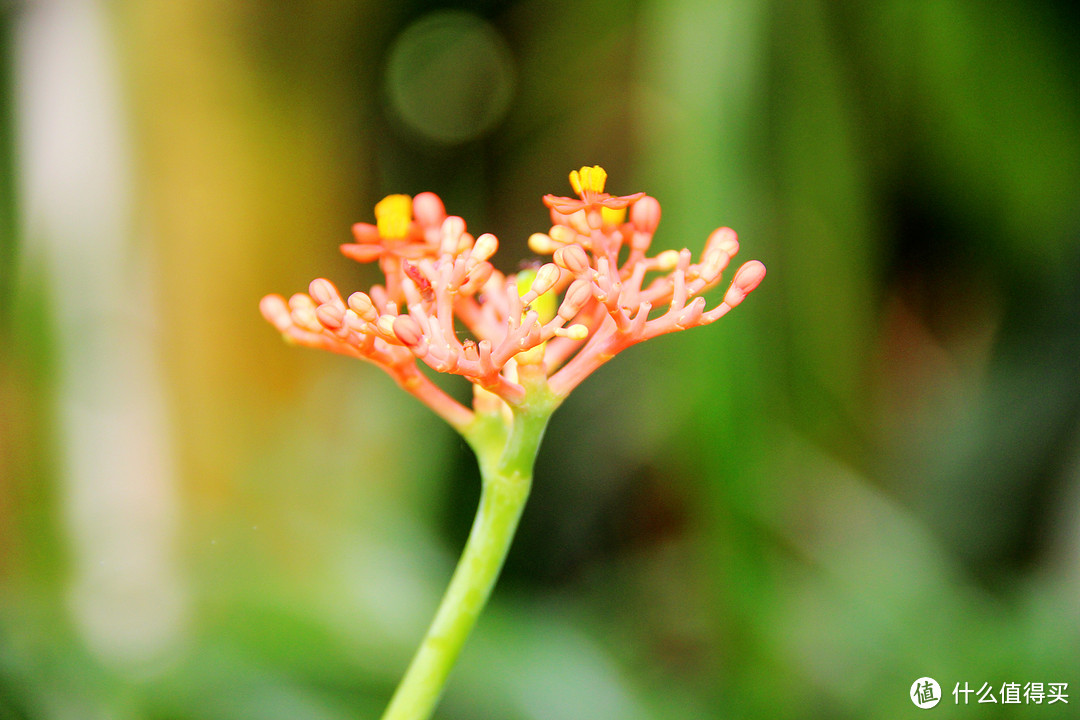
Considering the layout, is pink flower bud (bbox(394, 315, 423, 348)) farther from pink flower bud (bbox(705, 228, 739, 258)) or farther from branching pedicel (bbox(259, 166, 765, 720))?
pink flower bud (bbox(705, 228, 739, 258))

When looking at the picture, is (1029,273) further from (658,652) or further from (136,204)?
(136,204)

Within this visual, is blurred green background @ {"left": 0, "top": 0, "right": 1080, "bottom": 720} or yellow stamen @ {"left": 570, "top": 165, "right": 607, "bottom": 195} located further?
blurred green background @ {"left": 0, "top": 0, "right": 1080, "bottom": 720}

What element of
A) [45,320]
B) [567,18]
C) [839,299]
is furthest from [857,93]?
[45,320]

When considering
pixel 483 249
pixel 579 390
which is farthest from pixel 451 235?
pixel 579 390

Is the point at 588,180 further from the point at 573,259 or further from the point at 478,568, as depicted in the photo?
the point at 478,568

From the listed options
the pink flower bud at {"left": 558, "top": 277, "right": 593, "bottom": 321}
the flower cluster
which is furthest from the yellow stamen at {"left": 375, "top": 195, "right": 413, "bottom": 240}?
the pink flower bud at {"left": 558, "top": 277, "right": 593, "bottom": 321}

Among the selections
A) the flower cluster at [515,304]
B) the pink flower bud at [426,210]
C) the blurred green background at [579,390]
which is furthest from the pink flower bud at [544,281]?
the blurred green background at [579,390]

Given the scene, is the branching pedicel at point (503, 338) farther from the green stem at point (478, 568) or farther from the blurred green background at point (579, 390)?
the blurred green background at point (579, 390)
